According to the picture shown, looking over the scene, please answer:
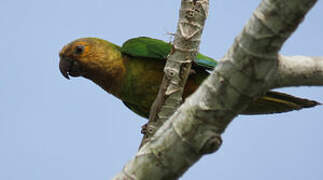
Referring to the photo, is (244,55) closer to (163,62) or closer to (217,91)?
(217,91)

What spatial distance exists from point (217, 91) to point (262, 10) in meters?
0.39

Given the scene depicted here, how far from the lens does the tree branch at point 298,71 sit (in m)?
1.85

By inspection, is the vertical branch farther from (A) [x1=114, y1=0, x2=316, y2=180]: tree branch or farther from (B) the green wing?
(A) [x1=114, y1=0, x2=316, y2=180]: tree branch

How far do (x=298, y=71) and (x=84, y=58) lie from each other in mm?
2458

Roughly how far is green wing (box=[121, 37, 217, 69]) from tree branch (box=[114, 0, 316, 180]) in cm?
Answer: 184

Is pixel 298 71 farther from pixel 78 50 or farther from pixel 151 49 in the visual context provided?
pixel 78 50

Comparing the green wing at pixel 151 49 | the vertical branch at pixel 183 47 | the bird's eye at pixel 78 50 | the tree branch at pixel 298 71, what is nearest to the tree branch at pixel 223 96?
the tree branch at pixel 298 71

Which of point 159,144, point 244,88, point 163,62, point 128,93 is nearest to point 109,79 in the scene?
point 128,93

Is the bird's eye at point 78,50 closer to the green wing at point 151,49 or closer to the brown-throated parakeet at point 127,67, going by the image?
the brown-throated parakeet at point 127,67

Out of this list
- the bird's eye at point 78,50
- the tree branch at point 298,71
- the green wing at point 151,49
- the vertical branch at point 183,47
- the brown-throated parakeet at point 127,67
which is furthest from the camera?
the bird's eye at point 78,50

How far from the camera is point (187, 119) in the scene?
1861 mm

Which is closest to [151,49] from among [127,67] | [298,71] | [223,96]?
[127,67]

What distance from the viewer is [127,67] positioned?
4051mm

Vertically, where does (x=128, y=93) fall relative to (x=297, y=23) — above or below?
below
